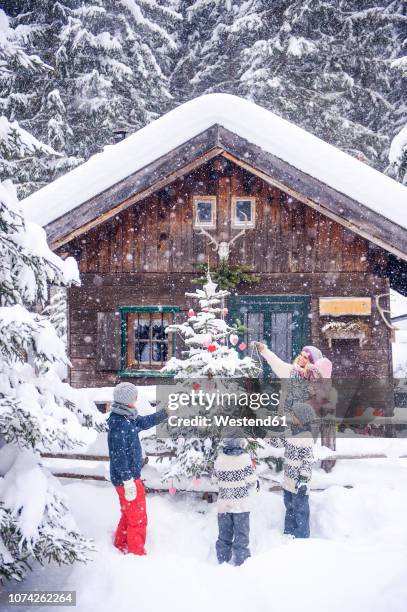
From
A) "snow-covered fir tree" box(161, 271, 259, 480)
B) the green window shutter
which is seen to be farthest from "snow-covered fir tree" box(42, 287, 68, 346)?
"snow-covered fir tree" box(161, 271, 259, 480)

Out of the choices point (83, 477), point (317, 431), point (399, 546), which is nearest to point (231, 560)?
point (399, 546)

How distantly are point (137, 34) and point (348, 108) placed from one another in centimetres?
877

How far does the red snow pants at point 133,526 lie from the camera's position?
15.4 ft

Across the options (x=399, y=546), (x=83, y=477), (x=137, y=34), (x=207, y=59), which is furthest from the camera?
(x=207, y=59)

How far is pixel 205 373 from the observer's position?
17.8 feet

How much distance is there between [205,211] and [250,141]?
149cm

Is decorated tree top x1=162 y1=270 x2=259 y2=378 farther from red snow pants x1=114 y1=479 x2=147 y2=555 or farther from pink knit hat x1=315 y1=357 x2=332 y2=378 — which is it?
red snow pants x1=114 y1=479 x2=147 y2=555

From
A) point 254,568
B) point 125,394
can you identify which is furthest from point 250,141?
point 254,568

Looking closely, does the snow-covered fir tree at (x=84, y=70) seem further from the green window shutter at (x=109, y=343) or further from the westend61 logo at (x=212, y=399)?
the westend61 logo at (x=212, y=399)

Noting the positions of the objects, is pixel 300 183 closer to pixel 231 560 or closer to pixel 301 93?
pixel 231 560

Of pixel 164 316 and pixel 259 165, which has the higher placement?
pixel 259 165

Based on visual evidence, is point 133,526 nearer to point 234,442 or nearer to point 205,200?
point 234,442

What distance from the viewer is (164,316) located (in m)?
9.11

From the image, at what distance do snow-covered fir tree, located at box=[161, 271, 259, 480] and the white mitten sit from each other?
3.46ft
